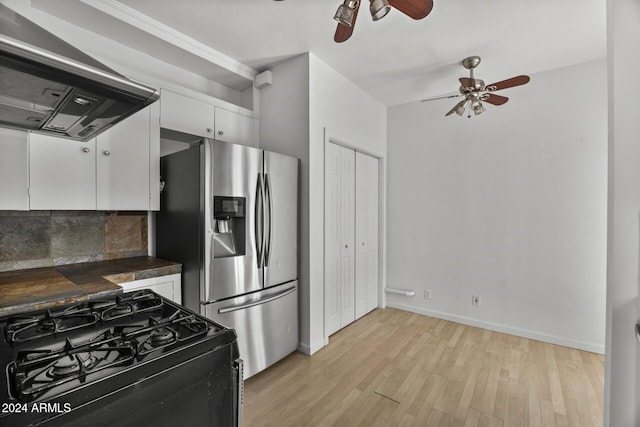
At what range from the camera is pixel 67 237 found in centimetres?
215

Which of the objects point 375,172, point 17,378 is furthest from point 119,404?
point 375,172

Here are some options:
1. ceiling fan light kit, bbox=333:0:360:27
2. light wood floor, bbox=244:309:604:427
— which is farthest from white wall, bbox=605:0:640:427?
ceiling fan light kit, bbox=333:0:360:27

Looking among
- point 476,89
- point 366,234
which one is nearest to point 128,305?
point 366,234

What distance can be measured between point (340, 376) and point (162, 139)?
2540 millimetres

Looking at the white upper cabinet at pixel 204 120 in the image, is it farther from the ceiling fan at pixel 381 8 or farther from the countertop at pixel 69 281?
the ceiling fan at pixel 381 8

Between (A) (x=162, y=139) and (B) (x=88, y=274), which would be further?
(A) (x=162, y=139)

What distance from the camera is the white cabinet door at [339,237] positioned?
9.78ft

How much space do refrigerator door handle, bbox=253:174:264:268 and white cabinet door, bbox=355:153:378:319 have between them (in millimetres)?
1464

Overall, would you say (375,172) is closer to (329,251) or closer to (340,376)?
(329,251)

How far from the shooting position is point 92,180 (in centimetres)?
204

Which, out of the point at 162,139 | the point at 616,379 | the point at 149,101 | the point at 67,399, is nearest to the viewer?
the point at 67,399

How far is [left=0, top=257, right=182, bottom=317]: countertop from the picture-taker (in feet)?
4.43

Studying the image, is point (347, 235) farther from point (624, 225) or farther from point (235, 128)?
point (624, 225)

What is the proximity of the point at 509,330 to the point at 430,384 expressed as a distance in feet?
5.10
